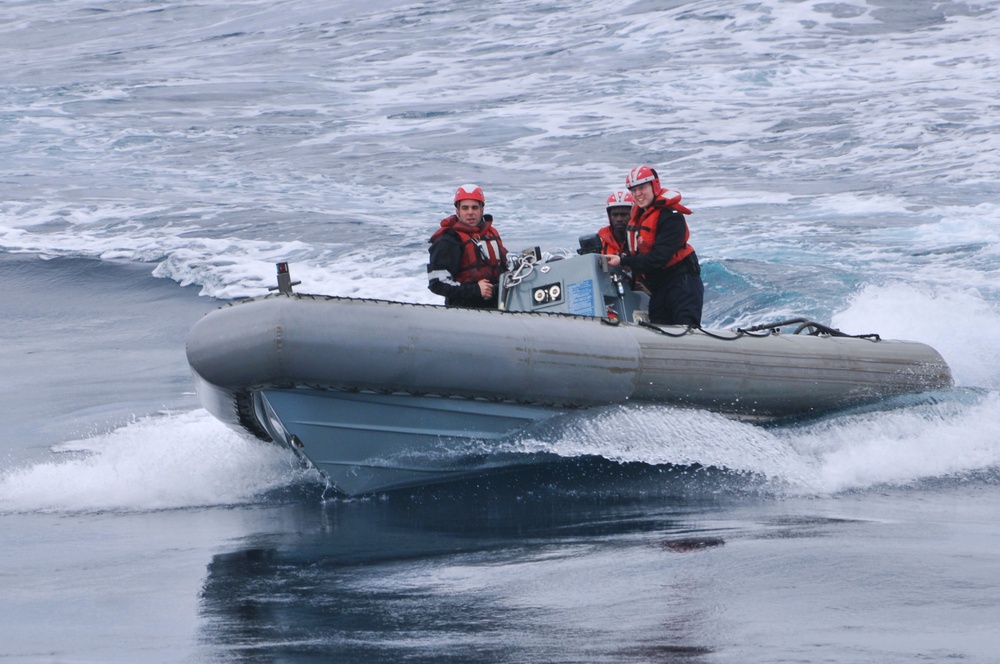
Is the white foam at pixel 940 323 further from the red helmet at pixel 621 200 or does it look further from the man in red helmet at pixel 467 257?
the man in red helmet at pixel 467 257

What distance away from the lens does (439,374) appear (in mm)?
5629

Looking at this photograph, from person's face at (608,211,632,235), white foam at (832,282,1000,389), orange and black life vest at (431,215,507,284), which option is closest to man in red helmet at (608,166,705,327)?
person's face at (608,211,632,235)

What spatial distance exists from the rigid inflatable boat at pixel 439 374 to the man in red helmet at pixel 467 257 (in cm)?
34

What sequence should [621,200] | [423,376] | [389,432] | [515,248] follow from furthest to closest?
[515,248], [621,200], [389,432], [423,376]

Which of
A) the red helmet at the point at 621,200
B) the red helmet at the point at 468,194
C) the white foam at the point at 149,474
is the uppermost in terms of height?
the red helmet at the point at 468,194

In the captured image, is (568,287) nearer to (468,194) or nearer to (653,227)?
(653,227)

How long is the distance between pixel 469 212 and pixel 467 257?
10.1 inches

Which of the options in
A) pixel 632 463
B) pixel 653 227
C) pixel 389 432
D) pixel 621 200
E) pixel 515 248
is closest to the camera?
pixel 389 432

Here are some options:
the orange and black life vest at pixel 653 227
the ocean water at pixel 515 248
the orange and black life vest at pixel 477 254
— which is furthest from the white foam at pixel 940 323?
the orange and black life vest at pixel 477 254

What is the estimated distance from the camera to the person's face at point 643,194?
671cm

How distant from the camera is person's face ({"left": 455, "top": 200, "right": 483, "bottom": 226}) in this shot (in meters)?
6.66


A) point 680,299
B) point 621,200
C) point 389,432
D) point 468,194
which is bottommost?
point 389,432

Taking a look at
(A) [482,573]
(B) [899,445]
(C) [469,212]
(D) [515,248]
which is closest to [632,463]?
(B) [899,445]

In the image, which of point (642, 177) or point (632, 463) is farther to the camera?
point (642, 177)
